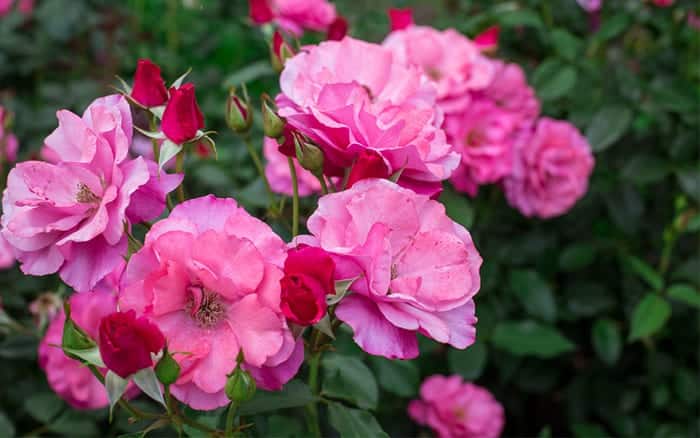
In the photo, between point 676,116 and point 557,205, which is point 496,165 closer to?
point 557,205

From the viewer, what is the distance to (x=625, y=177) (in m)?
1.80

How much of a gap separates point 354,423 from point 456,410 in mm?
689

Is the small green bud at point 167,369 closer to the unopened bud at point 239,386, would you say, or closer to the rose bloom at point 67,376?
the unopened bud at point 239,386

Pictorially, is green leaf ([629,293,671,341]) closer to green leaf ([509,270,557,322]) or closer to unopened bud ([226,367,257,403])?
green leaf ([509,270,557,322])

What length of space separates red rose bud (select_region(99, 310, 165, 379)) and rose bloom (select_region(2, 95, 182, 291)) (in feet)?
0.37

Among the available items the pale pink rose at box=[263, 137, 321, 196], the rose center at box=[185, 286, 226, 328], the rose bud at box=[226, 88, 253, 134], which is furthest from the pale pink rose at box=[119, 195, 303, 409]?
the pale pink rose at box=[263, 137, 321, 196]

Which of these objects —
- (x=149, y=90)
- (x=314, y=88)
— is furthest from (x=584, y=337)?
(x=149, y=90)

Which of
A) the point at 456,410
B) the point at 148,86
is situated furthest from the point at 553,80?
the point at 148,86

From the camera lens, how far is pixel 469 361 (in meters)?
1.63

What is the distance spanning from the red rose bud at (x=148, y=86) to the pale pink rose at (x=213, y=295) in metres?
0.16

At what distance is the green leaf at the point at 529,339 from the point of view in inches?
66.4

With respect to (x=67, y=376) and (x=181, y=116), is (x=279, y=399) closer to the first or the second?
(x=181, y=116)

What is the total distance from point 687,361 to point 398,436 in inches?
31.5

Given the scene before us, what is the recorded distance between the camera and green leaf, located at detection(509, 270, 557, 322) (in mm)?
1744
